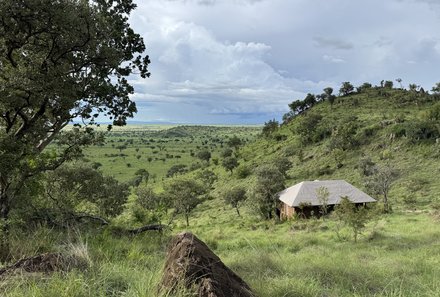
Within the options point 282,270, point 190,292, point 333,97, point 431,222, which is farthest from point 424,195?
point 333,97

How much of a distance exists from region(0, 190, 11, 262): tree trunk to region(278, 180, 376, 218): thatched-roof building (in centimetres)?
4052

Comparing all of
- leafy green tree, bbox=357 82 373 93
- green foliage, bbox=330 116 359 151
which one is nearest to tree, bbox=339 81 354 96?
leafy green tree, bbox=357 82 373 93

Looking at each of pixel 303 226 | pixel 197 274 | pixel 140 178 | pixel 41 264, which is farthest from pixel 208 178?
pixel 197 274

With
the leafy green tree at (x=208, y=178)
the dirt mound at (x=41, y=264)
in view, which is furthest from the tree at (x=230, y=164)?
the dirt mound at (x=41, y=264)

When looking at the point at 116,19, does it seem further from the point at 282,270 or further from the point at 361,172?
the point at 361,172

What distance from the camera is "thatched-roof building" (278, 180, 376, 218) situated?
47.5 m

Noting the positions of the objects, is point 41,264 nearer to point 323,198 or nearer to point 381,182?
point 323,198

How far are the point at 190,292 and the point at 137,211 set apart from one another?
10.6 metres

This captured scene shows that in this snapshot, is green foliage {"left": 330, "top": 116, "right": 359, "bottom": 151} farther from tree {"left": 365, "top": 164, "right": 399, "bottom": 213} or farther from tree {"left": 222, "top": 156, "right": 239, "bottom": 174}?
tree {"left": 222, "top": 156, "right": 239, "bottom": 174}

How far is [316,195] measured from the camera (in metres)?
48.6

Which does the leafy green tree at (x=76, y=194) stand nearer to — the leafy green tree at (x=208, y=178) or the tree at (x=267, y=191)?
the tree at (x=267, y=191)

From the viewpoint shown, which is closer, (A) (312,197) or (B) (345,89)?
(A) (312,197)

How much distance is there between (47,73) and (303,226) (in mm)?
31398

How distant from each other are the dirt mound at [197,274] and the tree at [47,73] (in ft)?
13.0
